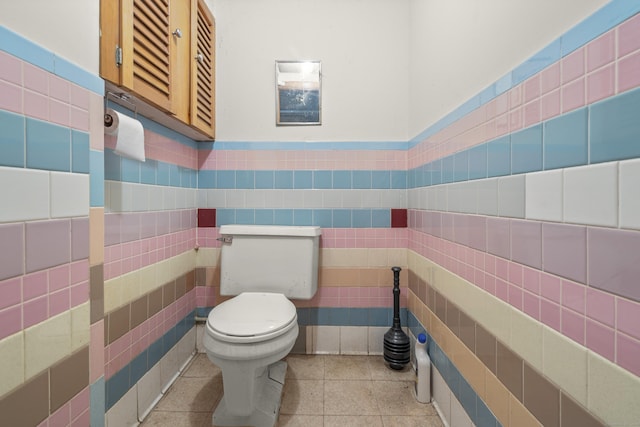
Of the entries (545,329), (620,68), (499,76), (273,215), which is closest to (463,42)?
(499,76)

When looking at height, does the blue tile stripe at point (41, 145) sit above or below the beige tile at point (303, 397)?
above

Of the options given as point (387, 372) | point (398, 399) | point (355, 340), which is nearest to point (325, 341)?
point (355, 340)

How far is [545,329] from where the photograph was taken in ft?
2.15

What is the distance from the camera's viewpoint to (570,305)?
0.59 m

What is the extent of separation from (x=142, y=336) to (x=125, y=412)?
29 cm

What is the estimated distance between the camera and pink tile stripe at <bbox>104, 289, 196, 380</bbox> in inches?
43.1

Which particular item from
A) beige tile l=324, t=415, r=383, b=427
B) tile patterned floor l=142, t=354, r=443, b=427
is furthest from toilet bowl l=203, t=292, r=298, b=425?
beige tile l=324, t=415, r=383, b=427

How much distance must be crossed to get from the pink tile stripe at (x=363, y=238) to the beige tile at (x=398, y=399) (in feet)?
2.50

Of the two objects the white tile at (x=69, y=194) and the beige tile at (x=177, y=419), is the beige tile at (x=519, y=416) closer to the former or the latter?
the beige tile at (x=177, y=419)

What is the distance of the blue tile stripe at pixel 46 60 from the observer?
0.59 metres

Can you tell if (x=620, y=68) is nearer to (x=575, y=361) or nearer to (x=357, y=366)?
(x=575, y=361)

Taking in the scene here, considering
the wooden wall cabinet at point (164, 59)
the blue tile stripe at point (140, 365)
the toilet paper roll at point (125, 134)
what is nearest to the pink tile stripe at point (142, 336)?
the blue tile stripe at point (140, 365)

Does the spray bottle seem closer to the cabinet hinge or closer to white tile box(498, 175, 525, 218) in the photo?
white tile box(498, 175, 525, 218)

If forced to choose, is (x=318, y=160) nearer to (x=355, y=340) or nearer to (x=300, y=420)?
(x=355, y=340)
